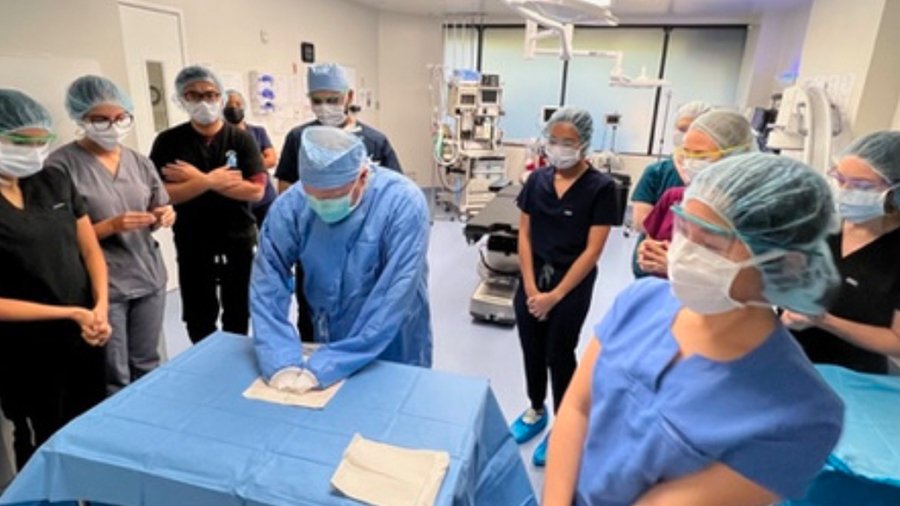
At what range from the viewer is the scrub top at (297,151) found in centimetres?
222

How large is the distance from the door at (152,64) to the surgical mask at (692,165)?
3156mm

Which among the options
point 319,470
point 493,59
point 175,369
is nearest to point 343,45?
point 493,59

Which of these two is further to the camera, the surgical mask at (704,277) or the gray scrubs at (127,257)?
the gray scrubs at (127,257)

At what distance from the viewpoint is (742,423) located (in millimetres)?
701

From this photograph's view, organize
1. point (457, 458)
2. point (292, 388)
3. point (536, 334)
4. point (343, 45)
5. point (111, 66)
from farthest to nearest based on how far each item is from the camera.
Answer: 1. point (343, 45)
2. point (111, 66)
3. point (536, 334)
4. point (292, 388)
5. point (457, 458)

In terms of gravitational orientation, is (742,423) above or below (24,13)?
below

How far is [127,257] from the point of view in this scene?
1739 millimetres

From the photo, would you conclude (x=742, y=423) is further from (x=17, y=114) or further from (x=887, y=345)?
(x=17, y=114)

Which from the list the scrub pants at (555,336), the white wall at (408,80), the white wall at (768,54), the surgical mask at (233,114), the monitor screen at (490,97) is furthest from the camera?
the white wall at (408,80)

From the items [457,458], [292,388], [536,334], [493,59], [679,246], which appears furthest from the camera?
[493,59]

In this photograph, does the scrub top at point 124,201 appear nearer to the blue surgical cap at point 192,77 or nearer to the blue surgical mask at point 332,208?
the blue surgical cap at point 192,77

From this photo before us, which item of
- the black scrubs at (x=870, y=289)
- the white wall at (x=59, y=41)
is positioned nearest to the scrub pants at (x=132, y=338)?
the white wall at (x=59, y=41)

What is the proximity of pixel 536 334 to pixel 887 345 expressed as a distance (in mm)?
1090

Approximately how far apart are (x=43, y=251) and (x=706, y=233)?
1.68 metres
